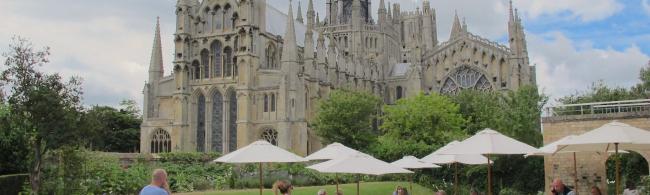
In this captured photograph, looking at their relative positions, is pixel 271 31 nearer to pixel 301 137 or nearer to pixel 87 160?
pixel 301 137

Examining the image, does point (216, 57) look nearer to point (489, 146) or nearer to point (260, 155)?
point (260, 155)

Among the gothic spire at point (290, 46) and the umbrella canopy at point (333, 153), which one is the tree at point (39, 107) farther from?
the gothic spire at point (290, 46)

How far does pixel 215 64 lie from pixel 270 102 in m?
6.98

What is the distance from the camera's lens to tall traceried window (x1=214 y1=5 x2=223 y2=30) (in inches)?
2266

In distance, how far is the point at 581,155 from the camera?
24.7m

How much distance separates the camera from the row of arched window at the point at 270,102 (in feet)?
178

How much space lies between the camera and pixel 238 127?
54656 millimetres

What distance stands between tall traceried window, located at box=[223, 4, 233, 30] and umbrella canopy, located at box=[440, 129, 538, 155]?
4233 centimetres

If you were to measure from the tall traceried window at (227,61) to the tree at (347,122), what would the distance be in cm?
1057

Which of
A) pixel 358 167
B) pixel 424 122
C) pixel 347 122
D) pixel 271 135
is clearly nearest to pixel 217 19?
pixel 271 135

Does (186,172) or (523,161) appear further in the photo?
(186,172)

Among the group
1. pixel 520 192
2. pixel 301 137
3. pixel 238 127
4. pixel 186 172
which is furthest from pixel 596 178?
pixel 238 127

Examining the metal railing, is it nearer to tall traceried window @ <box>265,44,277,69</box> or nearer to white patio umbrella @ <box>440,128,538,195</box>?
white patio umbrella @ <box>440,128,538,195</box>

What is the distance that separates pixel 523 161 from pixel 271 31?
1347 inches
